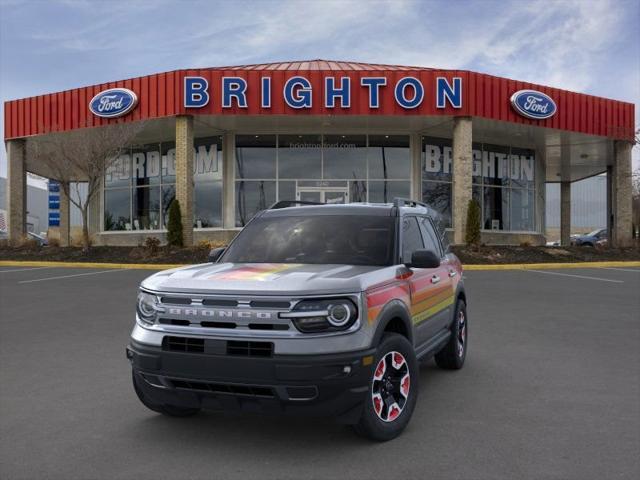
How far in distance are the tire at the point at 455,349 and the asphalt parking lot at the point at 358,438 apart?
0.39 feet

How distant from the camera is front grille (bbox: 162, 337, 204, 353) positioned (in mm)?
3617

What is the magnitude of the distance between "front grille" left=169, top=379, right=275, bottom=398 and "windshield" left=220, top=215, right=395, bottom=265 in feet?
4.48

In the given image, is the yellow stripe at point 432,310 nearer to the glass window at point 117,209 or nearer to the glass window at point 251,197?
the glass window at point 251,197

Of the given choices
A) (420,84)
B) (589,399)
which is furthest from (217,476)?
(420,84)

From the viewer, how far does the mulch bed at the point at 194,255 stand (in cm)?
1981

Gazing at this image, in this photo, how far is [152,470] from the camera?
3455 millimetres

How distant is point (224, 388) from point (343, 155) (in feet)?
72.3

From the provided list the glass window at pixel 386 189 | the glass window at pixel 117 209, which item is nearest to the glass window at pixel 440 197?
the glass window at pixel 386 189

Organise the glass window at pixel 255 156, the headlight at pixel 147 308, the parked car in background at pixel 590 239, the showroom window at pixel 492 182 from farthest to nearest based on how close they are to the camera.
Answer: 1. the parked car in background at pixel 590 239
2. the showroom window at pixel 492 182
3. the glass window at pixel 255 156
4. the headlight at pixel 147 308

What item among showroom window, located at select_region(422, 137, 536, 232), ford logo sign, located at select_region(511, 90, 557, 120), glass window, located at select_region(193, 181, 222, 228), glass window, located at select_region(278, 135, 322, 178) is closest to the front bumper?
ford logo sign, located at select_region(511, 90, 557, 120)

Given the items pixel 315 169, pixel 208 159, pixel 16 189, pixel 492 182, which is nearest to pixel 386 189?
pixel 315 169

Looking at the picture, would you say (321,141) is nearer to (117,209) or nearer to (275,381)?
(117,209)

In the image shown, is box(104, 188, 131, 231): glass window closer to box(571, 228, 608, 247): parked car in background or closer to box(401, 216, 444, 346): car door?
box(401, 216, 444, 346): car door

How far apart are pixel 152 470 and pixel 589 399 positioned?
3654 millimetres
